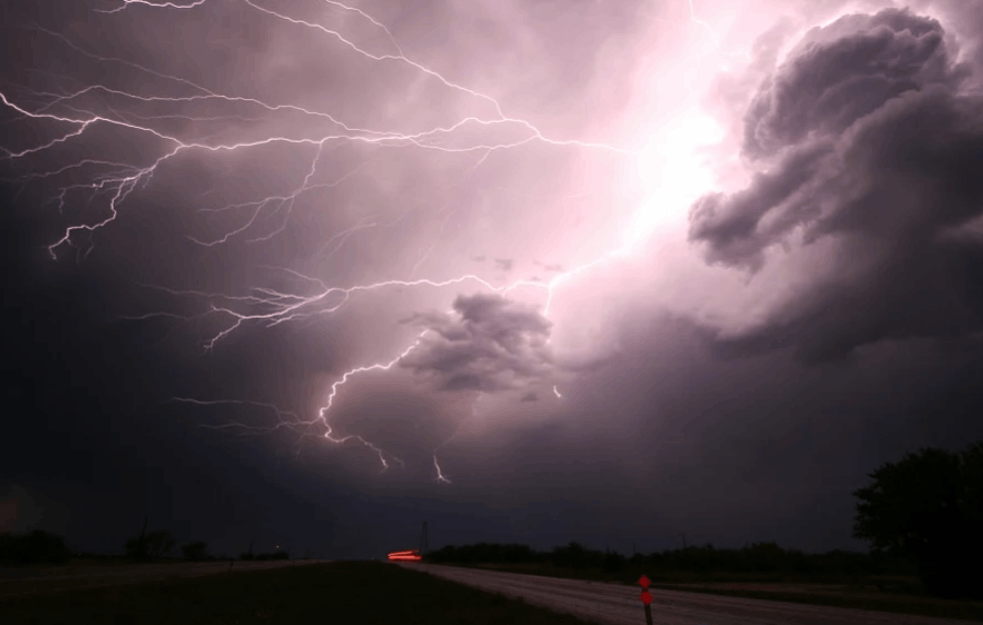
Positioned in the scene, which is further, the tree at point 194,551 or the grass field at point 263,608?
the tree at point 194,551

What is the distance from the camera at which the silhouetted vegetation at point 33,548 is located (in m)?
53.4

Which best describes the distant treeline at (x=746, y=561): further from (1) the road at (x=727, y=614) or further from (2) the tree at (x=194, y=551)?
(2) the tree at (x=194, y=551)

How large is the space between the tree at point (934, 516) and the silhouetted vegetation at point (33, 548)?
69.6 meters

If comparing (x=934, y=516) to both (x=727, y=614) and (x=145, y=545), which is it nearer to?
(x=727, y=614)

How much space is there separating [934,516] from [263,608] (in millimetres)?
28783

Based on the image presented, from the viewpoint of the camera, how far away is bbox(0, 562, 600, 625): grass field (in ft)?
44.9

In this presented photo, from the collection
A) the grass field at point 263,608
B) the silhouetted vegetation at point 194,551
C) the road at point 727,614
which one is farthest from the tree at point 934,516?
the silhouetted vegetation at point 194,551

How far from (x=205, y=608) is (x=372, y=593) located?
7.72 metres

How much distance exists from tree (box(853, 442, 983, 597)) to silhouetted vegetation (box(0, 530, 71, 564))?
69639 millimetres

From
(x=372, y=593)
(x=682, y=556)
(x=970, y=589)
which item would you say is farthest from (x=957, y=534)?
(x=682, y=556)

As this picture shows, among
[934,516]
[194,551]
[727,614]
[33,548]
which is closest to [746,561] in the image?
[934,516]

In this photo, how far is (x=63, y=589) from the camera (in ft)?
70.5

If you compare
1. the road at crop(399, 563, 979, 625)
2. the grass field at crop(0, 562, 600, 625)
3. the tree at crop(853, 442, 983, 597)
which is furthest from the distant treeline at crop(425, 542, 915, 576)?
the grass field at crop(0, 562, 600, 625)

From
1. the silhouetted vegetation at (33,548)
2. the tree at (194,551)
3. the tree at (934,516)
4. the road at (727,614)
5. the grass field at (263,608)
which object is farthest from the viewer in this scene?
the tree at (194,551)
